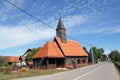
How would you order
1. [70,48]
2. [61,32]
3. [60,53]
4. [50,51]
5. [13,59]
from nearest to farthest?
1. [50,51]
2. [60,53]
3. [70,48]
4. [61,32]
5. [13,59]

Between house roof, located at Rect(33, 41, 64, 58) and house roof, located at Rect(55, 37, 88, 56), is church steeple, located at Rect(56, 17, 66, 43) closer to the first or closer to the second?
house roof, located at Rect(55, 37, 88, 56)

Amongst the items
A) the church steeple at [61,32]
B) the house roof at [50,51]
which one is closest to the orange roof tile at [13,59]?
the church steeple at [61,32]

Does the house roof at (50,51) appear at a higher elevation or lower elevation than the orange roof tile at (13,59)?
higher

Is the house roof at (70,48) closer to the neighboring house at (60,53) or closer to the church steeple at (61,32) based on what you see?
the neighboring house at (60,53)

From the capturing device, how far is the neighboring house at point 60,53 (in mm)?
47438

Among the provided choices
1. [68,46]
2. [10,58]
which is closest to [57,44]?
[68,46]

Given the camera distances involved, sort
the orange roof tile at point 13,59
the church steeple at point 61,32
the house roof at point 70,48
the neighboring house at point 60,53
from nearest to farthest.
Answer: the neighboring house at point 60,53, the house roof at point 70,48, the church steeple at point 61,32, the orange roof tile at point 13,59

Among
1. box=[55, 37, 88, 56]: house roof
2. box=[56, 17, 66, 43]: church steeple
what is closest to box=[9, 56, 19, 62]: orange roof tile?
box=[55, 37, 88, 56]: house roof

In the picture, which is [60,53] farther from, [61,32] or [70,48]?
[61,32]

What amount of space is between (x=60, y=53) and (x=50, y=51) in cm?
366

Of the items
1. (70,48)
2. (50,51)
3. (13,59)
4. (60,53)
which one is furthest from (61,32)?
(13,59)

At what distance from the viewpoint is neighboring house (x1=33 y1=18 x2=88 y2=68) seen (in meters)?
47.4

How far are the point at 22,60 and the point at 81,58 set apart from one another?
90.2 feet

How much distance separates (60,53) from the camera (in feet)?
167
